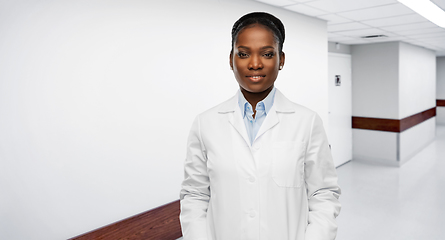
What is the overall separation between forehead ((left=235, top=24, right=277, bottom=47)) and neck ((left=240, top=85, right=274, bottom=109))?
20cm

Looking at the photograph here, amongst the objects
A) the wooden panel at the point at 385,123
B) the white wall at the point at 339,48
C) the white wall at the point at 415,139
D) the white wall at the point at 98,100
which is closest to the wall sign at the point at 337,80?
the white wall at the point at 339,48

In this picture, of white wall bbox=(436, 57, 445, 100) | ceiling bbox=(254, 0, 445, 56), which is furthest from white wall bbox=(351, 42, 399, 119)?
white wall bbox=(436, 57, 445, 100)

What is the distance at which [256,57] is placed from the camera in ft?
3.68

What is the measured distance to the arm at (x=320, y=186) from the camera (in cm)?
117

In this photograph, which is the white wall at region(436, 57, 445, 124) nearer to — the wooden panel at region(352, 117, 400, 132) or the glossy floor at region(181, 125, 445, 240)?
the glossy floor at region(181, 125, 445, 240)

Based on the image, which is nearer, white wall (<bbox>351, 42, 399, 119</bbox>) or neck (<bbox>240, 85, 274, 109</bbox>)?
neck (<bbox>240, 85, 274, 109</bbox>)

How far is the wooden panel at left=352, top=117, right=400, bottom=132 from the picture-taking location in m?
7.09

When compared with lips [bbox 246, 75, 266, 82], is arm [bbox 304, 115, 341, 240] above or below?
below

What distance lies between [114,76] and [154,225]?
1.38 meters

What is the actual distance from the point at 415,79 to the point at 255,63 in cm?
843

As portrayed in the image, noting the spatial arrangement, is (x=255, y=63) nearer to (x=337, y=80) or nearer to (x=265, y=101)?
(x=265, y=101)

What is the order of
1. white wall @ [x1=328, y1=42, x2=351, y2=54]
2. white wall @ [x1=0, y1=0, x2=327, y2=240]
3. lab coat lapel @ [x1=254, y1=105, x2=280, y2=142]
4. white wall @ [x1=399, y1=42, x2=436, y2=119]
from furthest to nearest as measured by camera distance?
white wall @ [x1=399, y1=42, x2=436, y2=119] < white wall @ [x1=328, y1=42, x2=351, y2=54] < white wall @ [x1=0, y1=0, x2=327, y2=240] < lab coat lapel @ [x1=254, y1=105, x2=280, y2=142]

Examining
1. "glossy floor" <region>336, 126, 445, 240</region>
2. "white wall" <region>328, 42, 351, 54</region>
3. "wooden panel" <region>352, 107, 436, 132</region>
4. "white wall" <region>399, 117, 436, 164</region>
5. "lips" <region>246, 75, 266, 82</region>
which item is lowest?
"glossy floor" <region>336, 126, 445, 240</region>

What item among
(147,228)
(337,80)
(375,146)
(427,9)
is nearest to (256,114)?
(147,228)
